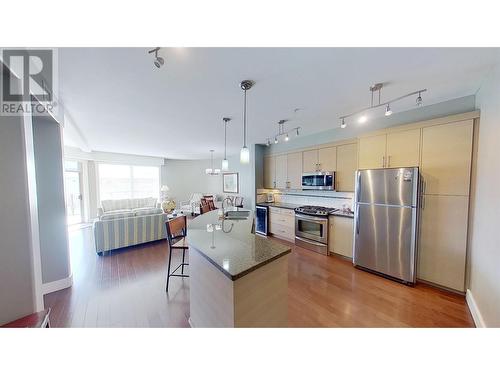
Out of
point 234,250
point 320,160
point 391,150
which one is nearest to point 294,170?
point 320,160

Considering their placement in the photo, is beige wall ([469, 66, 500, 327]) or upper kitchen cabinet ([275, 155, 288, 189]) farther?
Result: upper kitchen cabinet ([275, 155, 288, 189])

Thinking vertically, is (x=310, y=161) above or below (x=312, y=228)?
above

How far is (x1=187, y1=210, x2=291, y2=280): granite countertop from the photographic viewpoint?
1.16m

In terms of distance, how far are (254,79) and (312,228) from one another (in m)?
2.90

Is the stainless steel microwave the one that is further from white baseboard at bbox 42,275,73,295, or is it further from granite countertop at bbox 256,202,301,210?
white baseboard at bbox 42,275,73,295

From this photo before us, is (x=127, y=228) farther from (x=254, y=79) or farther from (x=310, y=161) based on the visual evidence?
(x=310, y=161)

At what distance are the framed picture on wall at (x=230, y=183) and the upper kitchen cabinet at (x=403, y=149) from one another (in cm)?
482

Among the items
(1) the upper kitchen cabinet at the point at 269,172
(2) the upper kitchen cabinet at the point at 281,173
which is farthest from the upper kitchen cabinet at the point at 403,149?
(1) the upper kitchen cabinet at the point at 269,172

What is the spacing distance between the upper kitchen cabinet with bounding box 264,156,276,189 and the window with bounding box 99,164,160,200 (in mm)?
4973

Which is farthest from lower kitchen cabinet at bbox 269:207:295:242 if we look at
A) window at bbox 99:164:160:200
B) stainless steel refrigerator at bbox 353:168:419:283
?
window at bbox 99:164:160:200

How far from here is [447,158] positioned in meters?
2.17

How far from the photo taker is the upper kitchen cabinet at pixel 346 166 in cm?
323
